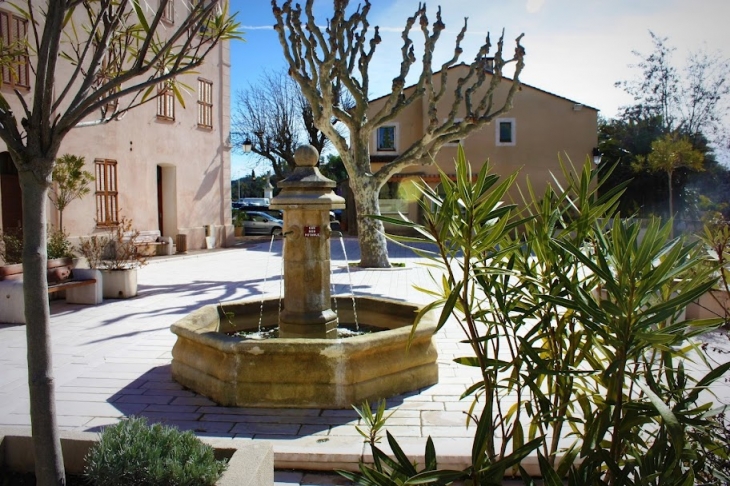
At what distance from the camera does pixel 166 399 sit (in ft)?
16.0

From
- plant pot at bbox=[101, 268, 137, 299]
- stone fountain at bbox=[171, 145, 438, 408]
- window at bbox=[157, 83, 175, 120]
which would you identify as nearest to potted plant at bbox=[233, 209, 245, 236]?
window at bbox=[157, 83, 175, 120]

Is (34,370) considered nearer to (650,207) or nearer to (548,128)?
(548,128)

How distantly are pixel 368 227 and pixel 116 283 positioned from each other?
591cm

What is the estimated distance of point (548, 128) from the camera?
82.8 ft

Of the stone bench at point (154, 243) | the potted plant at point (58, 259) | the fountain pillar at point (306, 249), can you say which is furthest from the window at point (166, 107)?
the fountain pillar at point (306, 249)

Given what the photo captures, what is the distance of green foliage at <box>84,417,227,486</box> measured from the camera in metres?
2.38

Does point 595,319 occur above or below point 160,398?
above

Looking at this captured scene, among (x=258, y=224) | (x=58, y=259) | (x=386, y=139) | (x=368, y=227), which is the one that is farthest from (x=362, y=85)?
(x=258, y=224)

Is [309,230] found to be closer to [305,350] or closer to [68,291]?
[305,350]

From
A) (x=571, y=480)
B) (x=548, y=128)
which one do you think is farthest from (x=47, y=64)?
(x=548, y=128)

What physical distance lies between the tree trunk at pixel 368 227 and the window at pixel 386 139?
11969mm

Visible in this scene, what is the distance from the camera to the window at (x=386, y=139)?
25828 mm

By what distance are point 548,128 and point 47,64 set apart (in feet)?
81.6

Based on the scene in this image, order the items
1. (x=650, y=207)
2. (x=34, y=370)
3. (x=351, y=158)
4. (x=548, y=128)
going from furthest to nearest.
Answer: (x=650, y=207) < (x=548, y=128) < (x=351, y=158) < (x=34, y=370)
